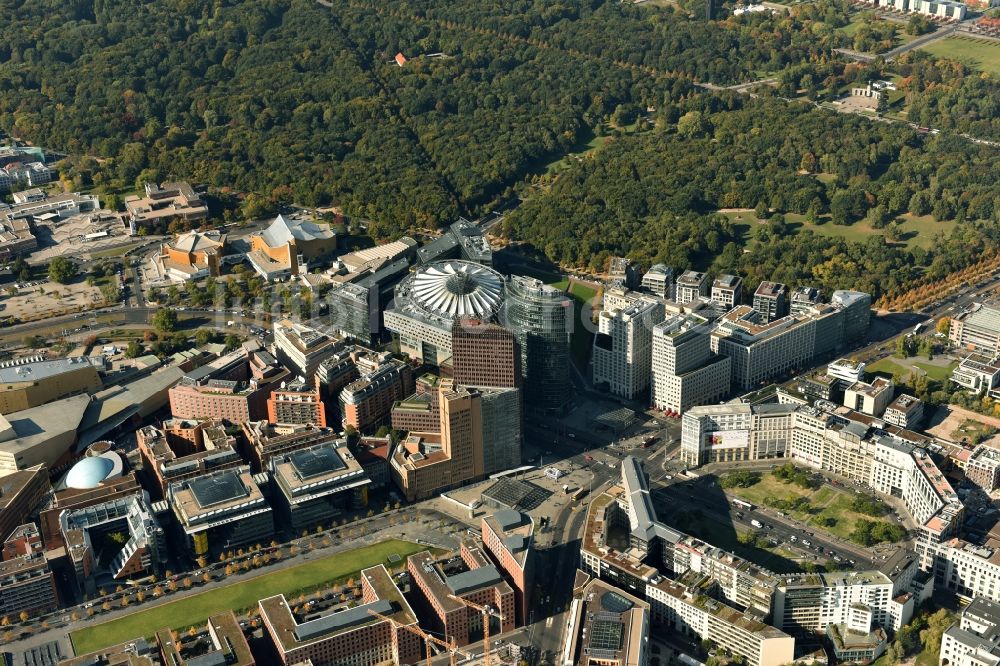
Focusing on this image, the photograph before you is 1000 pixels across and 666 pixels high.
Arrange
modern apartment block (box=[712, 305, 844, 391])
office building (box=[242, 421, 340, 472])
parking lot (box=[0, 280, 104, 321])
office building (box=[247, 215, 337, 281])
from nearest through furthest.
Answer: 1. office building (box=[242, 421, 340, 472])
2. modern apartment block (box=[712, 305, 844, 391])
3. parking lot (box=[0, 280, 104, 321])
4. office building (box=[247, 215, 337, 281])

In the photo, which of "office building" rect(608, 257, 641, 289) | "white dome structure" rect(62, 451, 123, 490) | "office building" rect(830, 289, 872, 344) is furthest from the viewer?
"office building" rect(608, 257, 641, 289)

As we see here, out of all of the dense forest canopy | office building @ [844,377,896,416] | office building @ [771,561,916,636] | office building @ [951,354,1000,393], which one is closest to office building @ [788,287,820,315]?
the dense forest canopy

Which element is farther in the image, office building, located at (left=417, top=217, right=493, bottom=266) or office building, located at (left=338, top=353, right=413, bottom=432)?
office building, located at (left=417, top=217, right=493, bottom=266)

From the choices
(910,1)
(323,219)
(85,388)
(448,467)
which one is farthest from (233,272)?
(910,1)

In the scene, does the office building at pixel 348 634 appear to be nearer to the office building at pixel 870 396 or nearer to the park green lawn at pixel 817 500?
the park green lawn at pixel 817 500

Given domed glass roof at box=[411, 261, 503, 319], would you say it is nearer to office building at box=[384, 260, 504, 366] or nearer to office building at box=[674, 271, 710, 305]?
office building at box=[384, 260, 504, 366]

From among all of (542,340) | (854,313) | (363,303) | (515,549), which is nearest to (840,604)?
(515,549)
